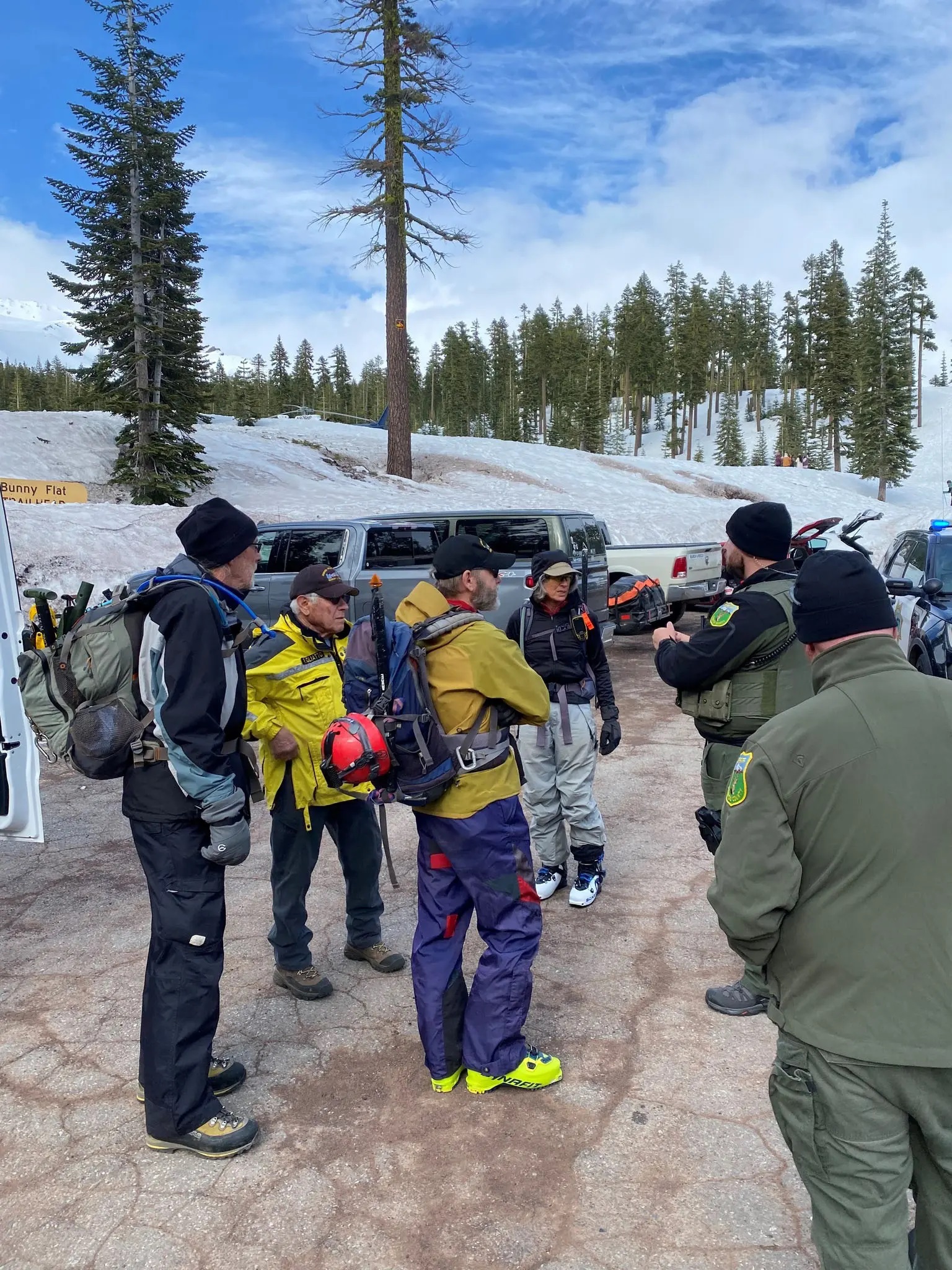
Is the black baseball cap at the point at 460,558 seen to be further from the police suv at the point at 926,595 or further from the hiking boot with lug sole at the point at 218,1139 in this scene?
the police suv at the point at 926,595

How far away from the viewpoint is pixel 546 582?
4.70 m

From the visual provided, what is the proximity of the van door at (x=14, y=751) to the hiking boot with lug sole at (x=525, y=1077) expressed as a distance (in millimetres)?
2253

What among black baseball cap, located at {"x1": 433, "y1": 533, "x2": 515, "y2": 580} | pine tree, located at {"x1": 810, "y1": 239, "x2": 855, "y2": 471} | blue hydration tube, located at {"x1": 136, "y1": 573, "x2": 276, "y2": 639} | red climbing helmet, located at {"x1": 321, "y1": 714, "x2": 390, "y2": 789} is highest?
pine tree, located at {"x1": 810, "y1": 239, "x2": 855, "y2": 471}

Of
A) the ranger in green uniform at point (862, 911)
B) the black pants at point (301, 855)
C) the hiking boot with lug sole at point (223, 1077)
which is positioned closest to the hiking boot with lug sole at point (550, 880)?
Result: the black pants at point (301, 855)

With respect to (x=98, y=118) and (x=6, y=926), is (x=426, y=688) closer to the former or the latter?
(x=6, y=926)

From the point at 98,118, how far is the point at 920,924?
26031 millimetres

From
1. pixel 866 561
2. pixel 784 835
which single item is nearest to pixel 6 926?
pixel 784 835

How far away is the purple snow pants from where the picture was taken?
2.97 meters

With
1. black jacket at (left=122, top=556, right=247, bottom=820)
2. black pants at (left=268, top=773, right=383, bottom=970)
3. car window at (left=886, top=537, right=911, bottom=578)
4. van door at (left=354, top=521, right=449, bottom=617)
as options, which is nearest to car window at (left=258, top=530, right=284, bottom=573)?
van door at (left=354, top=521, right=449, bottom=617)

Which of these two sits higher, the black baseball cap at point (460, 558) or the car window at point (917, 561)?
the black baseball cap at point (460, 558)

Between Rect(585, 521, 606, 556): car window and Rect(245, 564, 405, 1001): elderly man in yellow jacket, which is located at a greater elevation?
Rect(585, 521, 606, 556): car window

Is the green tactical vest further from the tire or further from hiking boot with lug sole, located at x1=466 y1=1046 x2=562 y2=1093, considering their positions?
the tire

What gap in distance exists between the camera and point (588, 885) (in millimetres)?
4633

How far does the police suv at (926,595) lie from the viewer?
738 centimetres
